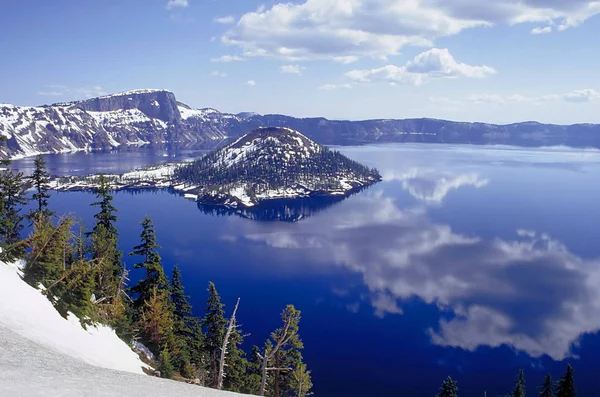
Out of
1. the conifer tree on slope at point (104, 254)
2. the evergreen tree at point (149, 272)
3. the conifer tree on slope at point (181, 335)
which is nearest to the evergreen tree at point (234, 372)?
the conifer tree on slope at point (181, 335)

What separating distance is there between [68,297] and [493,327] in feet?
242

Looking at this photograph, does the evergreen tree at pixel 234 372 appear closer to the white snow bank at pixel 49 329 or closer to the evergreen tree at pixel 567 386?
the white snow bank at pixel 49 329

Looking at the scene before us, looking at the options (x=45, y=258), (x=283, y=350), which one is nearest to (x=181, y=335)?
(x=283, y=350)

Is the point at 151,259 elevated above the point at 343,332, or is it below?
above

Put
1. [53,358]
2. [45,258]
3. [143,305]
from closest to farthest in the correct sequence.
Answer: [53,358]
[45,258]
[143,305]

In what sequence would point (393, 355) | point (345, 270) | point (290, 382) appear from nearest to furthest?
point (290, 382) < point (393, 355) < point (345, 270)

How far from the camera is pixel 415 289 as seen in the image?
94.4 m

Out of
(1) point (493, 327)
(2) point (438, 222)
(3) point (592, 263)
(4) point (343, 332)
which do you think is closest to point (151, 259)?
(4) point (343, 332)

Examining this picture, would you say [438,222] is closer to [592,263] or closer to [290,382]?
[592,263]

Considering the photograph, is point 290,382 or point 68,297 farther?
point 290,382

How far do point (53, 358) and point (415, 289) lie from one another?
3424 inches

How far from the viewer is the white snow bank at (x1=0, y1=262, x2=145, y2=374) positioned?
2120 cm

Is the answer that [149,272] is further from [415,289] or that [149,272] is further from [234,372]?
[415,289]

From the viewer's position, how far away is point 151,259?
40.8 metres
